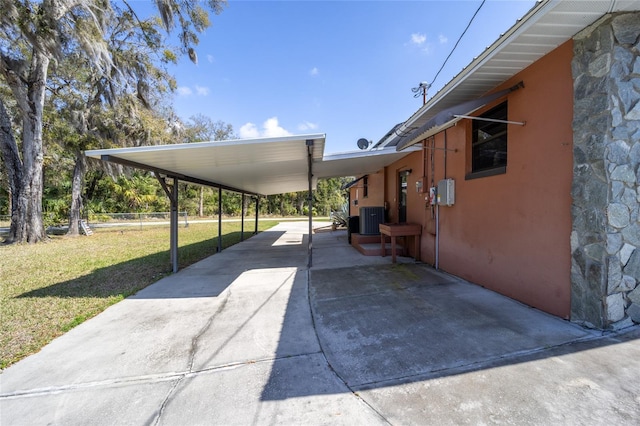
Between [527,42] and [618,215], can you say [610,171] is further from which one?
[527,42]

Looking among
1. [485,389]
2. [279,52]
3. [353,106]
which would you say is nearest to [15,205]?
[279,52]

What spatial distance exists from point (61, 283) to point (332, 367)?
19.4 ft

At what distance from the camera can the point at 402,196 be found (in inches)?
314

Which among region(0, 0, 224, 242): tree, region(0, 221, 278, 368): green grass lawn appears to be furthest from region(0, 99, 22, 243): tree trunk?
region(0, 221, 278, 368): green grass lawn

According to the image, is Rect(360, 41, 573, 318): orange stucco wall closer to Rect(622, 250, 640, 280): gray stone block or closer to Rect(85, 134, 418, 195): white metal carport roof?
Rect(622, 250, 640, 280): gray stone block

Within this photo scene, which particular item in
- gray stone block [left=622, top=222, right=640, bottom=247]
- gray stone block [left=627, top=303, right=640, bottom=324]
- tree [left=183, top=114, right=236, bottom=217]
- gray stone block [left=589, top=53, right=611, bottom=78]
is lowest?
gray stone block [left=627, top=303, right=640, bottom=324]

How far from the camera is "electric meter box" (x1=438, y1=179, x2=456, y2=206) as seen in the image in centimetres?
502

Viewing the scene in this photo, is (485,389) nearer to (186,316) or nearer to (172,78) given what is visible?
(186,316)

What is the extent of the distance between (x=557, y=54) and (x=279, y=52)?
888 cm

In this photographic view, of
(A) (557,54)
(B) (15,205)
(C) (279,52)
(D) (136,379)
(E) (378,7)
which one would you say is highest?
(C) (279,52)

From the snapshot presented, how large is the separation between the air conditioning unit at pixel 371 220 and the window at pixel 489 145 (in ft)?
13.2

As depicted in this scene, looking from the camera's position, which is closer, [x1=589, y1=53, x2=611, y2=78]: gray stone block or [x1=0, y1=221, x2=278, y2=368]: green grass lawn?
[x1=589, y1=53, x2=611, y2=78]: gray stone block

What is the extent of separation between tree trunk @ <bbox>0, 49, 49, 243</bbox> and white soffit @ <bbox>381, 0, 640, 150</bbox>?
1382 cm

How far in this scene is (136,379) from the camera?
7.41 feet
